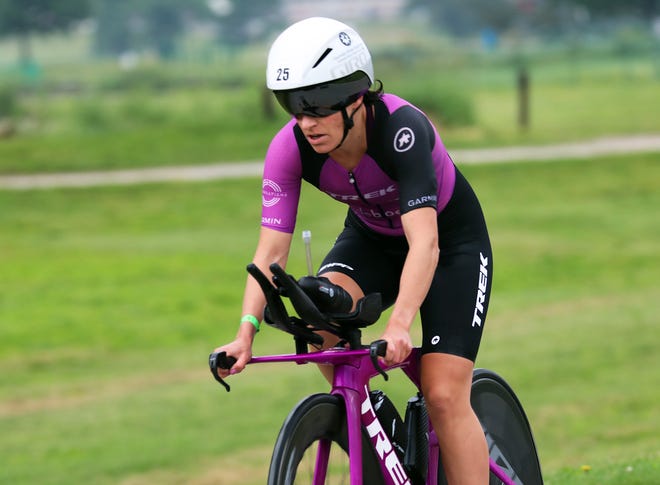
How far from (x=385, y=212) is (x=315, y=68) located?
2.52 feet

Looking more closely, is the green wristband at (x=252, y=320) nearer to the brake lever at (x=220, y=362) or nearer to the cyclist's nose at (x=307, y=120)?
the brake lever at (x=220, y=362)

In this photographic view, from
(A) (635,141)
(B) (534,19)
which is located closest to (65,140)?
(A) (635,141)

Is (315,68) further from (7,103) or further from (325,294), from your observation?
(7,103)

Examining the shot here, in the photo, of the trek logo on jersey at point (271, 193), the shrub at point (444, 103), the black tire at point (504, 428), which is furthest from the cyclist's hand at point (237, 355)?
the shrub at point (444, 103)

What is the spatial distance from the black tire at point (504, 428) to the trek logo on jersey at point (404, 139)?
126 centimetres

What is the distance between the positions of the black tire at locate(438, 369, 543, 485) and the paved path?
21.6 meters

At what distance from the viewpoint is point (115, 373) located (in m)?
13.5

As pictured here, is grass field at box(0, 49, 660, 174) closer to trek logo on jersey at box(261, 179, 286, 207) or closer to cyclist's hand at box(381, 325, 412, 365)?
trek logo on jersey at box(261, 179, 286, 207)

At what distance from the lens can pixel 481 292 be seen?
192 inches

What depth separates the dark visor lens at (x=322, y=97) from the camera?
4234mm

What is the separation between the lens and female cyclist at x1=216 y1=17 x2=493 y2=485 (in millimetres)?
4258

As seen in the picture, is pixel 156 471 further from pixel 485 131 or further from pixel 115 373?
pixel 485 131

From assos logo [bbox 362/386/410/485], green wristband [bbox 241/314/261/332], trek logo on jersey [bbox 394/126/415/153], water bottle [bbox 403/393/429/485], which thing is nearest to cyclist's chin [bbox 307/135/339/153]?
trek logo on jersey [bbox 394/126/415/153]

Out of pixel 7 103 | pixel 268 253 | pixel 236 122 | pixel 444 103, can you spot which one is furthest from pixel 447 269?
pixel 7 103
